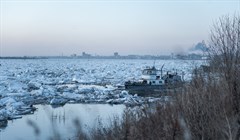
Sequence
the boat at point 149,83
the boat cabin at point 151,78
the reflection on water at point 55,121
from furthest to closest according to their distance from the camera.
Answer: the boat cabin at point 151,78
the boat at point 149,83
the reflection on water at point 55,121

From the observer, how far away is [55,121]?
2141 cm

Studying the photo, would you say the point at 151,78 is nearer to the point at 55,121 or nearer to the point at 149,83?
the point at 149,83

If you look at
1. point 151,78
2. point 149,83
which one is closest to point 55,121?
point 149,83

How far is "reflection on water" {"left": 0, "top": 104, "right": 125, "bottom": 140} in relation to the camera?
18.3m

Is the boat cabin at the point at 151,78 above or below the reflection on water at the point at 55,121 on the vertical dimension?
above

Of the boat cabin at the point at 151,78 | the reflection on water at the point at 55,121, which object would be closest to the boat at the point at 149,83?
the boat cabin at the point at 151,78

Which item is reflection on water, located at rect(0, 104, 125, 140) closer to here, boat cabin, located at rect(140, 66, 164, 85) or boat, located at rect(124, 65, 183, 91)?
boat, located at rect(124, 65, 183, 91)

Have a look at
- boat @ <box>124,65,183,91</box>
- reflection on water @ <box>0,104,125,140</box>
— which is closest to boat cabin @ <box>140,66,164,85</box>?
boat @ <box>124,65,183,91</box>

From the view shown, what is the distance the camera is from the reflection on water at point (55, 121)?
1828 centimetres

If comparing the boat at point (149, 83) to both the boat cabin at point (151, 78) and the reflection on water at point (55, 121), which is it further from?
the reflection on water at point (55, 121)

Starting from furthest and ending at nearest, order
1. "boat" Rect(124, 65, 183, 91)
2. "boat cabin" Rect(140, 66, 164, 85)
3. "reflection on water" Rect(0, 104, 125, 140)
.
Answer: "boat cabin" Rect(140, 66, 164, 85), "boat" Rect(124, 65, 183, 91), "reflection on water" Rect(0, 104, 125, 140)

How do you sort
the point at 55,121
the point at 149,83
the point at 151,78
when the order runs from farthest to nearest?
the point at 151,78 → the point at 149,83 → the point at 55,121

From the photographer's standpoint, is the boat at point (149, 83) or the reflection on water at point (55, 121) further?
the boat at point (149, 83)

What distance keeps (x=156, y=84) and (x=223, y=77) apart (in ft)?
92.3
